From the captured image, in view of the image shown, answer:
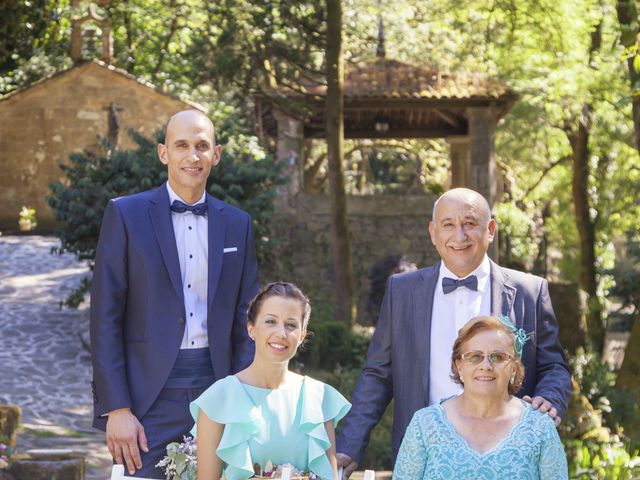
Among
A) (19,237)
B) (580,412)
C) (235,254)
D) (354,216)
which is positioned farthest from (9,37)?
(235,254)

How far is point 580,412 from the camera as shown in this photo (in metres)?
9.40

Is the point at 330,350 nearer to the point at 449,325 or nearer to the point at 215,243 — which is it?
the point at 215,243

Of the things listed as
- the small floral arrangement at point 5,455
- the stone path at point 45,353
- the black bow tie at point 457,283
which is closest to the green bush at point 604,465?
the stone path at point 45,353

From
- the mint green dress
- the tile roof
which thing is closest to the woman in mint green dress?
the mint green dress

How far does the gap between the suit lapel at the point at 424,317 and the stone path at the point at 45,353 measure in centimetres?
507

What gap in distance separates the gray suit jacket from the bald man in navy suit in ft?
1.77

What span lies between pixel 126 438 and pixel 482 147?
1651cm

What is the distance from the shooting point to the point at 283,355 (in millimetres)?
3918

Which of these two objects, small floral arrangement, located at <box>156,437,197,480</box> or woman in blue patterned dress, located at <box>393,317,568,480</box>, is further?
small floral arrangement, located at <box>156,437,197,480</box>

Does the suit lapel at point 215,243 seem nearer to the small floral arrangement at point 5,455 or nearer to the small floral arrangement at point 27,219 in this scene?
the small floral arrangement at point 5,455

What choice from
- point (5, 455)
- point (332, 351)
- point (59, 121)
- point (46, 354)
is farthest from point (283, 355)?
point (59, 121)

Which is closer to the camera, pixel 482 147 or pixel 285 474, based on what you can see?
pixel 285 474

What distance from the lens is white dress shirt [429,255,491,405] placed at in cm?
427

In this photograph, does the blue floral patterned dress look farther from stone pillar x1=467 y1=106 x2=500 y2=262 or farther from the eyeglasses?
stone pillar x1=467 y1=106 x2=500 y2=262
